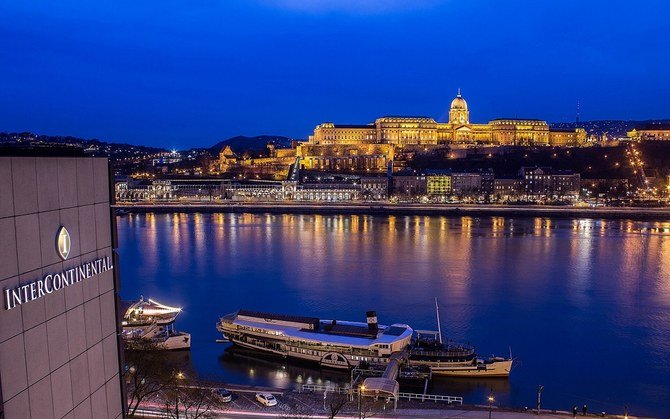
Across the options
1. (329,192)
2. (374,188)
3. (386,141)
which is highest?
(386,141)

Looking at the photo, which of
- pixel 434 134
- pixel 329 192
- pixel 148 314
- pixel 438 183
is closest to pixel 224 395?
pixel 148 314

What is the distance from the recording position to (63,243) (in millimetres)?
2854

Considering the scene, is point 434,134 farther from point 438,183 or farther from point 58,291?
point 58,291

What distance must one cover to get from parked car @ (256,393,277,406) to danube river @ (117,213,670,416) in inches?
65.7

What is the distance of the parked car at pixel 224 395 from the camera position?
6461mm

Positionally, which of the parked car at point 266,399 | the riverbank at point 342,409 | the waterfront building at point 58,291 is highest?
the waterfront building at point 58,291

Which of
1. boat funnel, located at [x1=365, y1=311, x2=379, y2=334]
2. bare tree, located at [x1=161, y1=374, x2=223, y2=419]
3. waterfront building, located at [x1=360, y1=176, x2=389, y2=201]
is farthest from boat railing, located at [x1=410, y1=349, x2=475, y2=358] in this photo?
waterfront building, located at [x1=360, y1=176, x2=389, y2=201]

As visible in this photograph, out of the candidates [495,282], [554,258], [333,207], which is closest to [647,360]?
[495,282]

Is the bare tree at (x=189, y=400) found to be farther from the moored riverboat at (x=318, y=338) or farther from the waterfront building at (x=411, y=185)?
the waterfront building at (x=411, y=185)

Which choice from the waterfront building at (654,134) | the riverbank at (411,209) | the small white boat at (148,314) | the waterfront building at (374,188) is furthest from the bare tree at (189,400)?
the waterfront building at (654,134)

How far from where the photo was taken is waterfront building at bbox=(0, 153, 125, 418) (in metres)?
2.49

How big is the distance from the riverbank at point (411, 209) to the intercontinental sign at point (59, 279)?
2976 centimetres

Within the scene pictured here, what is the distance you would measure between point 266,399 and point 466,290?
851 centimetres

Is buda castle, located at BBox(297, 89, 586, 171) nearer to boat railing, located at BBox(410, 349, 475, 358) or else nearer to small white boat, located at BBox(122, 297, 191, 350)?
small white boat, located at BBox(122, 297, 191, 350)
